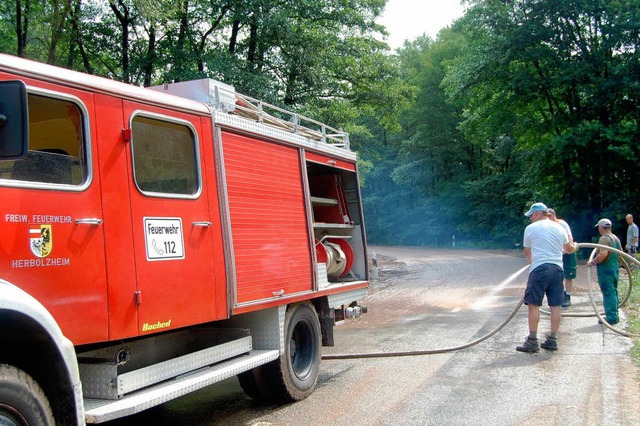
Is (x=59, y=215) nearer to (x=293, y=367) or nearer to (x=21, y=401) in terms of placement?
(x=21, y=401)

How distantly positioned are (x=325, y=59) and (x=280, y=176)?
1414 cm

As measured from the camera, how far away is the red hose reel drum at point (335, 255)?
25.3 ft

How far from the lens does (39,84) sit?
395 centimetres

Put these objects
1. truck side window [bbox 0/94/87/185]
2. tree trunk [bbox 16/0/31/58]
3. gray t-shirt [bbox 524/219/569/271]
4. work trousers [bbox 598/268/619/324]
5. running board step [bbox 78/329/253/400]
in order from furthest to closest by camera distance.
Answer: tree trunk [bbox 16/0/31/58] → work trousers [bbox 598/268/619/324] → gray t-shirt [bbox 524/219/569/271] → running board step [bbox 78/329/253/400] → truck side window [bbox 0/94/87/185]

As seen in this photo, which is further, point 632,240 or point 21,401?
point 632,240

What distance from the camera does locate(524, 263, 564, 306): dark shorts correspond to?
8.48 metres

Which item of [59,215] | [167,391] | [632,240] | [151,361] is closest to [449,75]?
[632,240]

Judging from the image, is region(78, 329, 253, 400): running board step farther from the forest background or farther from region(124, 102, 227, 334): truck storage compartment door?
the forest background

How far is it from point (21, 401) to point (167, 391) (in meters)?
1.34

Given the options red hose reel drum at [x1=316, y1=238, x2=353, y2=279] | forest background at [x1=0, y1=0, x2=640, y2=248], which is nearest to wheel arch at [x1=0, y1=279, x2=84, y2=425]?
red hose reel drum at [x1=316, y1=238, x2=353, y2=279]

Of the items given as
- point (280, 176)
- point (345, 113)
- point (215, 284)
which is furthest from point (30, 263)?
point (345, 113)

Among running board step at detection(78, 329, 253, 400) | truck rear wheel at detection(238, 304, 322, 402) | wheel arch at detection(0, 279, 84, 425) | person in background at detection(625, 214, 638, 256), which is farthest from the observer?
person in background at detection(625, 214, 638, 256)

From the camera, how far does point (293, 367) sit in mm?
6684

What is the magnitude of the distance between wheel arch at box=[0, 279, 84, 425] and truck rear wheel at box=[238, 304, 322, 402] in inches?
110
